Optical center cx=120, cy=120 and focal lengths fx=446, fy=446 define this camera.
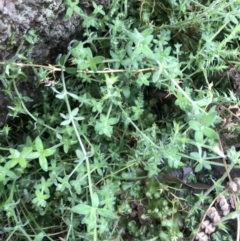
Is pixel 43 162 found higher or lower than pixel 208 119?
lower

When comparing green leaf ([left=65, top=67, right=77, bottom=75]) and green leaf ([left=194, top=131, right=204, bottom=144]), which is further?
green leaf ([left=65, top=67, right=77, bottom=75])

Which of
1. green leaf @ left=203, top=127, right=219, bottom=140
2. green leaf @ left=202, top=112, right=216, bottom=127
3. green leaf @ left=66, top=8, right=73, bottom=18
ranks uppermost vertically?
green leaf @ left=66, top=8, right=73, bottom=18

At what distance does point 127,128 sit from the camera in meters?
1.34

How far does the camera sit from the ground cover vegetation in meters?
1.20

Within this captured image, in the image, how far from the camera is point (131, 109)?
131 centimetres

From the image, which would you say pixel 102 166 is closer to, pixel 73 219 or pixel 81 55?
pixel 73 219

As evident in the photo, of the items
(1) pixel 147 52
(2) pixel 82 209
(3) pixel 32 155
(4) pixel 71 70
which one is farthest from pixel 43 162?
(1) pixel 147 52

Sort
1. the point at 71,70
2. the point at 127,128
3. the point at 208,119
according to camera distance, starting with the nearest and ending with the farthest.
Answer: the point at 208,119 < the point at 71,70 < the point at 127,128

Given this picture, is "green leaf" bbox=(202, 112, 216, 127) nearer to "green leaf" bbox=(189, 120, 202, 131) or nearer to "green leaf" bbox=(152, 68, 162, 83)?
"green leaf" bbox=(189, 120, 202, 131)

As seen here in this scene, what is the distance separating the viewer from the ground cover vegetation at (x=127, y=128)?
120 centimetres

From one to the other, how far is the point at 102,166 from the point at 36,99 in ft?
0.97

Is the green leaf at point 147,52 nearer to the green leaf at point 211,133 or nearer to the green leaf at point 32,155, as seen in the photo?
the green leaf at point 211,133

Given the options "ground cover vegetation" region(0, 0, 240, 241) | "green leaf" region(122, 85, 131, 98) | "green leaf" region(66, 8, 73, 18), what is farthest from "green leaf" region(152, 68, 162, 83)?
"green leaf" region(66, 8, 73, 18)

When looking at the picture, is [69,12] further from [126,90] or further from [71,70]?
[126,90]
